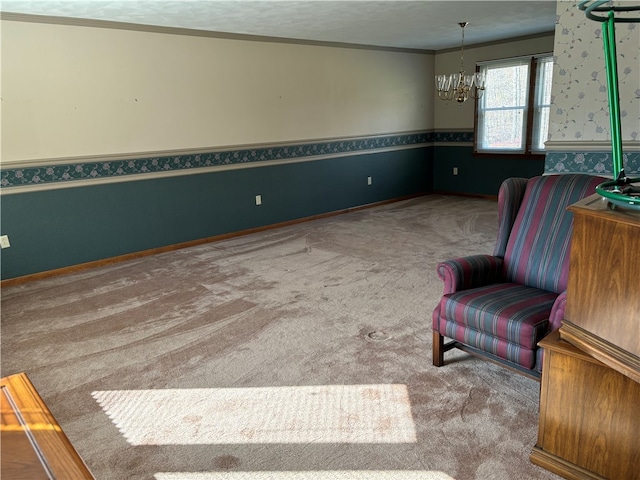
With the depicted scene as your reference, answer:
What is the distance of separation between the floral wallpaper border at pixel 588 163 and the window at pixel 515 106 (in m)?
3.50

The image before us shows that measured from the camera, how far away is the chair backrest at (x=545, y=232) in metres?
2.44

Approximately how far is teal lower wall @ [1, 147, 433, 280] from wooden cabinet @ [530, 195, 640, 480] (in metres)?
4.21

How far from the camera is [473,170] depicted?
7434 millimetres

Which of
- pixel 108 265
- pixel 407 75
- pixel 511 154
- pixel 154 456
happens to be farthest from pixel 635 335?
pixel 407 75

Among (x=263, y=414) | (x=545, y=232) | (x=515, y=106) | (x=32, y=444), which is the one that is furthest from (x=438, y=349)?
(x=515, y=106)

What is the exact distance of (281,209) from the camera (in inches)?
239

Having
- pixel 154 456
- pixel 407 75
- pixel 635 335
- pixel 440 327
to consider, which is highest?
pixel 407 75

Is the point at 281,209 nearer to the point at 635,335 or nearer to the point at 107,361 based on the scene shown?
the point at 107,361

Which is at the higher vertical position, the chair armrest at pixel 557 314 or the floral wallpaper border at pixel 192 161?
the floral wallpaper border at pixel 192 161

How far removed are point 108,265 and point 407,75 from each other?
199 inches

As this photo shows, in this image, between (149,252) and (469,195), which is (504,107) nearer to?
(469,195)

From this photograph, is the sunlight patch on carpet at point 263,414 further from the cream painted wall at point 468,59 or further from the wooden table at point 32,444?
the cream painted wall at point 468,59

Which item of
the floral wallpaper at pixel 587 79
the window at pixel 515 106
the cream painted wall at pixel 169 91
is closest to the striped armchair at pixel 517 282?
the floral wallpaper at pixel 587 79

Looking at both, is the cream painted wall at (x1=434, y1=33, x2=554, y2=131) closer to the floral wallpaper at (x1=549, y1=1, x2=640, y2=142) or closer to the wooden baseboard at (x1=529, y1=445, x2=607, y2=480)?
the floral wallpaper at (x1=549, y1=1, x2=640, y2=142)
